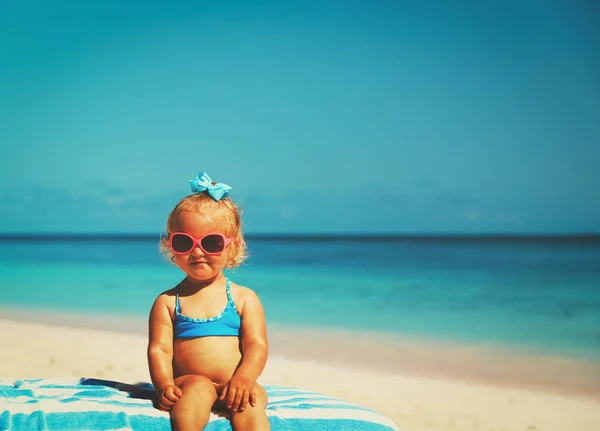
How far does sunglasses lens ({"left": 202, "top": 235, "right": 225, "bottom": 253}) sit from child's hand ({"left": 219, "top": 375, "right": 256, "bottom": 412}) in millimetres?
627

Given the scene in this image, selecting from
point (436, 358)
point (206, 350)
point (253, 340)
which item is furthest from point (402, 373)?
point (206, 350)

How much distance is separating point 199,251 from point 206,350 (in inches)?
19.1

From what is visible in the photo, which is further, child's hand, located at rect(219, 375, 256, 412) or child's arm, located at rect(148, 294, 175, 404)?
child's arm, located at rect(148, 294, 175, 404)

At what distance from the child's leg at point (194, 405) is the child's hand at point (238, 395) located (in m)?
0.08

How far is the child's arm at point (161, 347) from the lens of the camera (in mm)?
3164

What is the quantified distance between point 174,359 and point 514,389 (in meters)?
4.40

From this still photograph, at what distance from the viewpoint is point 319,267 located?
22469 millimetres

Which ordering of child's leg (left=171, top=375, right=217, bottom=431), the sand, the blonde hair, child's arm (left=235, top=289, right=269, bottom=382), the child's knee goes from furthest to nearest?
the sand
the blonde hair
child's arm (left=235, top=289, right=269, bottom=382)
the child's knee
child's leg (left=171, top=375, right=217, bottom=431)

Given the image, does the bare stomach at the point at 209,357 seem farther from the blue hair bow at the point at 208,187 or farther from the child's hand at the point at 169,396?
the blue hair bow at the point at 208,187

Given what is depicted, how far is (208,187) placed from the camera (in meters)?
3.34

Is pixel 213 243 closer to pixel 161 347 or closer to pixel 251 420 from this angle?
pixel 161 347

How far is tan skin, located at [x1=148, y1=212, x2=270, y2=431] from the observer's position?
3.02 meters

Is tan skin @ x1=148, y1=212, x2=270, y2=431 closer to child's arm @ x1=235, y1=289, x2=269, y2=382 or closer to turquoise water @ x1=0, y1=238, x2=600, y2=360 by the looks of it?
child's arm @ x1=235, y1=289, x2=269, y2=382

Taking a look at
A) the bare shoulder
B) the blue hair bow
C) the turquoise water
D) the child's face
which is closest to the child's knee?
the bare shoulder
